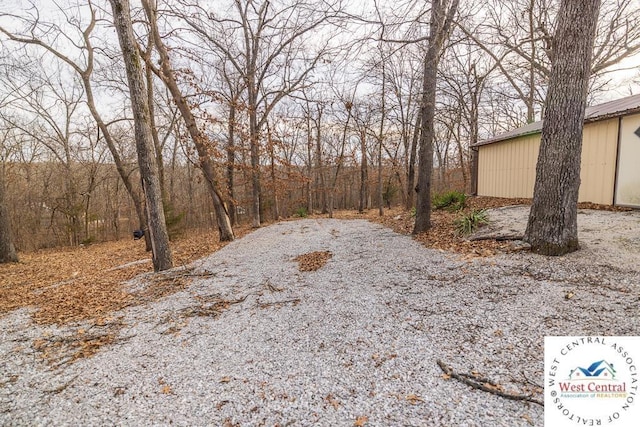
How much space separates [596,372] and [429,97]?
18.4ft

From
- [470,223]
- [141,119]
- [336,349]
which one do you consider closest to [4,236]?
[141,119]

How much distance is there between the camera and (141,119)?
4949 millimetres

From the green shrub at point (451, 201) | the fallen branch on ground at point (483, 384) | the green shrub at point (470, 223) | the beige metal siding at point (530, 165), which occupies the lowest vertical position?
the fallen branch on ground at point (483, 384)

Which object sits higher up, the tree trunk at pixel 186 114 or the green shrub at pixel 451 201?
the tree trunk at pixel 186 114

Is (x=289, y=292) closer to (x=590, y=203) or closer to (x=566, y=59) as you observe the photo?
(x=566, y=59)

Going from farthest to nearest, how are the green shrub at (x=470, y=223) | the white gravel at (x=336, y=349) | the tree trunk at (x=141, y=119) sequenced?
the green shrub at (x=470, y=223), the tree trunk at (x=141, y=119), the white gravel at (x=336, y=349)

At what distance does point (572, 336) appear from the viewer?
2.12m

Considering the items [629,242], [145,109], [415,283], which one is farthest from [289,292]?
[629,242]

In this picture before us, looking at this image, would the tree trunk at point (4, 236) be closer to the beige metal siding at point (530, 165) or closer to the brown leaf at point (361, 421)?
the brown leaf at point (361, 421)

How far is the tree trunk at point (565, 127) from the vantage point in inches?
142

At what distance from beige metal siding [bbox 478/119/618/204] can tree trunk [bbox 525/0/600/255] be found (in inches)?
178

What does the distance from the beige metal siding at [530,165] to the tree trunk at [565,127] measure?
14.9 ft

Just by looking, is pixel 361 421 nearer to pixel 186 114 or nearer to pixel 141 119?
pixel 141 119

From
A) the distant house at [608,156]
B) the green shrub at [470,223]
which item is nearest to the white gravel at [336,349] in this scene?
the green shrub at [470,223]
